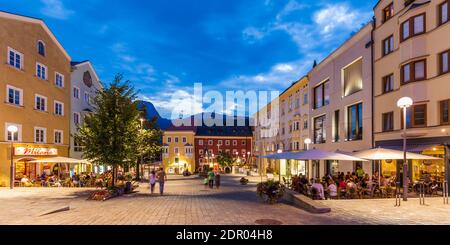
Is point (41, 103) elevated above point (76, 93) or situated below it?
below

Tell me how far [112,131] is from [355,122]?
73.0 feet

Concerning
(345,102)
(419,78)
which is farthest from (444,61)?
(345,102)

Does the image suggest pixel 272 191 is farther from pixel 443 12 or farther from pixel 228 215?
pixel 443 12

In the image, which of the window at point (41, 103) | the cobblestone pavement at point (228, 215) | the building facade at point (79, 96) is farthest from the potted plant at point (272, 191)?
the building facade at point (79, 96)

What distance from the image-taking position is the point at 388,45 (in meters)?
26.1

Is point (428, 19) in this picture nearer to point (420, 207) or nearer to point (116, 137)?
point (420, 207)

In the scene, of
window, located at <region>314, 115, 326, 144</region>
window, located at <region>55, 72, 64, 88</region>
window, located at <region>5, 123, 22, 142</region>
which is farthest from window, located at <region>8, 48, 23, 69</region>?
window, located at <region>314, 115, 326, 144</region>

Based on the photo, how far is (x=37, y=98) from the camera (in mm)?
33375

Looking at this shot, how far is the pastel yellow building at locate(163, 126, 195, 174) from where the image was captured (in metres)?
88.1

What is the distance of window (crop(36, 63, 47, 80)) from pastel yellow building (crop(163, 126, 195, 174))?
5377 cm

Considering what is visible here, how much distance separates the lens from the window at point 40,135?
3288cm

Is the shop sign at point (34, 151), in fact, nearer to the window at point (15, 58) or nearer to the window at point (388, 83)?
the window at point (15, 58)

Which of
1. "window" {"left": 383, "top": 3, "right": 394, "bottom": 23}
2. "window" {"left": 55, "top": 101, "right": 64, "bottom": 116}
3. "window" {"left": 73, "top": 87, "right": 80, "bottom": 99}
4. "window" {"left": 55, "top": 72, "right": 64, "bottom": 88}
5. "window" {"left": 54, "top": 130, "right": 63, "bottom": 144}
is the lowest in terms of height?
"window" {"left": 54, "top": 130, "right": 63, "bottom": 144}

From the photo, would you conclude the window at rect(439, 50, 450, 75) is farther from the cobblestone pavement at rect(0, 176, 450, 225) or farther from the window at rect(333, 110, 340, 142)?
the window at rect(333, 110, 340, 142)
